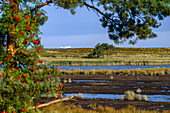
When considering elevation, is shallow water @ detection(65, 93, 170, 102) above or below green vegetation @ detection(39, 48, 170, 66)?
below

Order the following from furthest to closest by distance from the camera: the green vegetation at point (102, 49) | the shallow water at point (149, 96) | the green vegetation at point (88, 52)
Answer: the green vegetation at point (88, 52), the green vegetation at point (102, 49), the shallow water at point (149, 96)

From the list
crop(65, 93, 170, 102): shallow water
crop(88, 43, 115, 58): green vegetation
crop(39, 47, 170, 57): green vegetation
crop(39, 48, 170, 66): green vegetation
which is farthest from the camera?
crop(39, 47, 170, 57): green vegetation

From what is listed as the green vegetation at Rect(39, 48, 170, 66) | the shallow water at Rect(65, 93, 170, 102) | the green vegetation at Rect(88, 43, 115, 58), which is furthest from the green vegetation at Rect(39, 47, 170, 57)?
the shallow water at Rect(65, 93, 170, 102)

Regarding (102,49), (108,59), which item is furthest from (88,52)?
(108,59)

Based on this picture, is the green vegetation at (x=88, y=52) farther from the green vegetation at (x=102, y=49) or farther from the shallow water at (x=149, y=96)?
the shallow water at (x=149, y=96)

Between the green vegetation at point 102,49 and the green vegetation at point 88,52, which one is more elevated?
the green vegetation at point 102,49

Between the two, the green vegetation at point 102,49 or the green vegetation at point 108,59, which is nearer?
the green vegetation at point 108,59

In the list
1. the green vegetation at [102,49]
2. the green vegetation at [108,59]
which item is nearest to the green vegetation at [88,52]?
the green vegetation at [108,59]

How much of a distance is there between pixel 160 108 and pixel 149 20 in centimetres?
685

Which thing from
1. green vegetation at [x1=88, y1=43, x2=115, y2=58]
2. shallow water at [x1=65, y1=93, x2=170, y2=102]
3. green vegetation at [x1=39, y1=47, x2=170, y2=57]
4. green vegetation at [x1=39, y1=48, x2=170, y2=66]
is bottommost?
shallow water at [x1=65, y1=93, x2=170, y2=102]

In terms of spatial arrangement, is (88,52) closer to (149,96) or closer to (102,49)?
(102,49)

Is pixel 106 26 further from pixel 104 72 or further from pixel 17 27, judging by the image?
pixel 104 72

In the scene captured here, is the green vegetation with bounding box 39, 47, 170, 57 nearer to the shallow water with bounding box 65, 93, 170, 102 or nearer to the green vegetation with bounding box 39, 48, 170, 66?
the green vegetation with bounding box 39, 48, 170, 66

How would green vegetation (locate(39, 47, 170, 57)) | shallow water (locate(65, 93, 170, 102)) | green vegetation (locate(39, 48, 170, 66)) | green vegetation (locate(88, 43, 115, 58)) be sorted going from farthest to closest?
green vegetation (locate(39, 47, 170, 57)) → green vegetation (locate(88, 43, 115, 58)) → green vegetation (locate(39, 48, 170, 66)) → shallow water (locate(65, 93, 170, 102))
